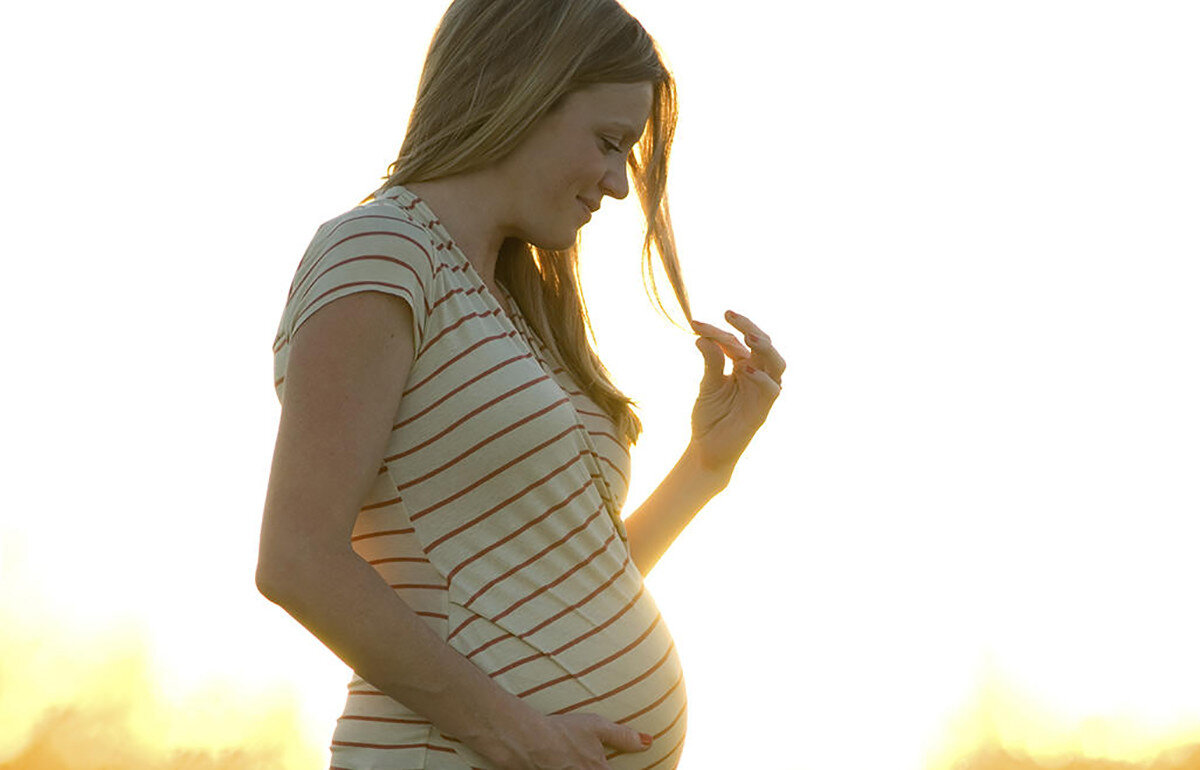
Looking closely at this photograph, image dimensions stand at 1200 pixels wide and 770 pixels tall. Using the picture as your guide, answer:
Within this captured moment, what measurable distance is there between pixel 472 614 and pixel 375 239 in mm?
440

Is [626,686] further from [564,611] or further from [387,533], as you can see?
[387,533]

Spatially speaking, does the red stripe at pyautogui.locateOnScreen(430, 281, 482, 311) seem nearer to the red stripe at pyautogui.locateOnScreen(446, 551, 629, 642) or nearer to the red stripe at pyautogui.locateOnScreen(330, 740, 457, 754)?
the red stripe at pyautogui.locateOnScreen(446, 551, 629, 642)

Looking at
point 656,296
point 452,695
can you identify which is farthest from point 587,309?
point 452,695

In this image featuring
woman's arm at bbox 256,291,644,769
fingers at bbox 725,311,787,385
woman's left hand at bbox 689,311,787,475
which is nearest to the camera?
woman's arm at bbox 256,291,644,769

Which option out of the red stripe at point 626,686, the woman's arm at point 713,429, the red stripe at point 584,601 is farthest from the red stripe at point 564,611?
the woman's arm at point 713,429

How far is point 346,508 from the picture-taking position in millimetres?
1629

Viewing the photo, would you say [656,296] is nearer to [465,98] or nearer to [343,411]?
[465,98]

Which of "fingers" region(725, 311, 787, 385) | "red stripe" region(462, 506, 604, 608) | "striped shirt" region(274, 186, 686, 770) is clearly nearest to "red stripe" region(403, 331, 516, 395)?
"striped shirt" region(274, 186, 686, 770)

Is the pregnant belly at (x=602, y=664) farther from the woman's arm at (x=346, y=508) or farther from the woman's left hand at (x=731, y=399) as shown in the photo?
the woman's left hand at (x=731, y=399)

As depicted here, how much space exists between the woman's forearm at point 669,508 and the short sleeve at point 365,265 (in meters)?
0.74

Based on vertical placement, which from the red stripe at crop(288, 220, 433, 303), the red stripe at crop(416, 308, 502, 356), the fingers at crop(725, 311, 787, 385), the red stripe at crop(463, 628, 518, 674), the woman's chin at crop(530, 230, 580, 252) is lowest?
the red stripe at crop(463, 628, 518, 674)

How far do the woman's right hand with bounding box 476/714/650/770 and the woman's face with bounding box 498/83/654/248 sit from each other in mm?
642

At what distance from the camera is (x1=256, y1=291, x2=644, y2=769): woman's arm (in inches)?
63.6

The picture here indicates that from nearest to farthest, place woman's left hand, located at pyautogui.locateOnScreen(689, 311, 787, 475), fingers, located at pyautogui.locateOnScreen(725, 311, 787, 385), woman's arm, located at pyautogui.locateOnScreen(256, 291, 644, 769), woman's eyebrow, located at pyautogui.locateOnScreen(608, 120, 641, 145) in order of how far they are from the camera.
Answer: woman's arm, located at pyautogui.locateOnScreen(256, 291, 644, 769)
woman's eyebrow, located at pyautogui.locateOnScreen(608, 120, 641, 145)
fingers, located at pyautogui.locateOnScreen(725, 311, 787, 385)
woman's left hand, located at pyautogui.locateOnScreen(689, 311, 787, 475)
